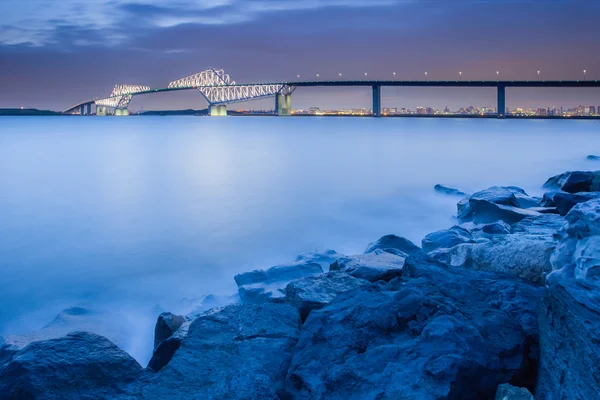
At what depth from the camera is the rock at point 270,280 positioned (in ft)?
9.90

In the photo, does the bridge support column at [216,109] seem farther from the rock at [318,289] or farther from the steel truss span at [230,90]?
the rock at [318,289]

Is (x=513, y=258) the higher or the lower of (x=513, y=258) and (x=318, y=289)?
the higher

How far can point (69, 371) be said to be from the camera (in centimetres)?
181

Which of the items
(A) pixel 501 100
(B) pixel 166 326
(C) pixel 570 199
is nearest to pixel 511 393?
(B) pixel 166 326

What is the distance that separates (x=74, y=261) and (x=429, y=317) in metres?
3.45

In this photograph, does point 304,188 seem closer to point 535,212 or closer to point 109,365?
point 535,212

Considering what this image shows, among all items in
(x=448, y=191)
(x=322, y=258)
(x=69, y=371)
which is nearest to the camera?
(x=69, y=371)

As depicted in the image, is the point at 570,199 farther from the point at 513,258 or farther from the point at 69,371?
the point at 69,371

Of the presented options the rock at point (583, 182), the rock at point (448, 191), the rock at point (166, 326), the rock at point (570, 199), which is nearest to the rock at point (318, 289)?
the rock at point (166, 326)

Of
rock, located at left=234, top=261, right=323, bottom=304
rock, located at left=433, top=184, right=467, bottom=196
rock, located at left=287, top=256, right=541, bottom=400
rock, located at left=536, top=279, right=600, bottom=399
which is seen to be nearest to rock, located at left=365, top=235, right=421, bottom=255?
rock, located at left=234, top=261, right=323, bottom=304

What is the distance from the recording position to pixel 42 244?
4.87 meters

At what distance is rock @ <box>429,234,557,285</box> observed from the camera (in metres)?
2.32

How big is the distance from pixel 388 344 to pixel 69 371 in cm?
111

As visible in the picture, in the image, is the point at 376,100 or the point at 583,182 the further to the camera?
the point at 376,100
